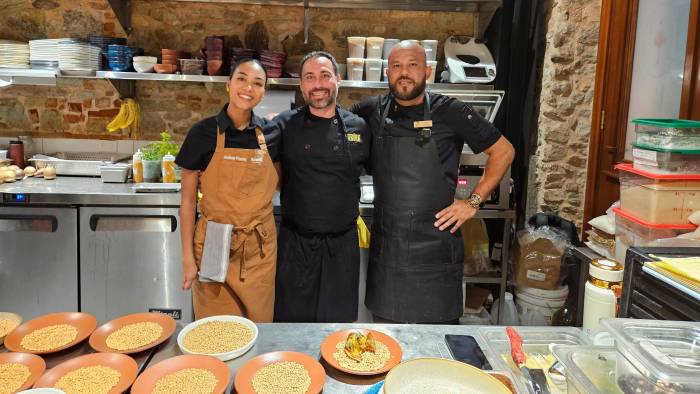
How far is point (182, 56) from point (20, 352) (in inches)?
105

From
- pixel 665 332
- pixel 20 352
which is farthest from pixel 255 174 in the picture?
pixel 665 332

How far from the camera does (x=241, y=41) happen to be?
3719 millimetres

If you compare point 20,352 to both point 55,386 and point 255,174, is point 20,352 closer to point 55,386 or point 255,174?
point 55,386

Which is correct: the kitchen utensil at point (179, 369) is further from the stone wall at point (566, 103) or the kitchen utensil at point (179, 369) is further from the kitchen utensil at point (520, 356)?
the stone wall at point (566, 103)

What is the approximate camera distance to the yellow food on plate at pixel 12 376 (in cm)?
104

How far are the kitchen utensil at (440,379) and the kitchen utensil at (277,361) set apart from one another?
18 cm

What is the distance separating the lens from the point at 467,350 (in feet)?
4.14

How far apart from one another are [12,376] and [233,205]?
1.17 m

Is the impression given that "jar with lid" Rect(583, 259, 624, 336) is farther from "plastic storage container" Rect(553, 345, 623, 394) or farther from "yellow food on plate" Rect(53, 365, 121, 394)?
"yellow food on plate" Rect(53, 365, 121, 394)

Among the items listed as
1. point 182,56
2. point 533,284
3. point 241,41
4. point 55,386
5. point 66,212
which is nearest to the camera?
point 55,386

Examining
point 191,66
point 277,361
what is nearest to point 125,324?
point 277,361

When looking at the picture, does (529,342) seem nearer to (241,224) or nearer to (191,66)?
(241,224)

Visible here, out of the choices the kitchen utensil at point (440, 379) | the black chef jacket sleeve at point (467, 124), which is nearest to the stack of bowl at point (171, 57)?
the black chef jacket sleeve at point (467, 124)

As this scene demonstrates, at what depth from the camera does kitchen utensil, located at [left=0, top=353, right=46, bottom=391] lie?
43.3 inches
